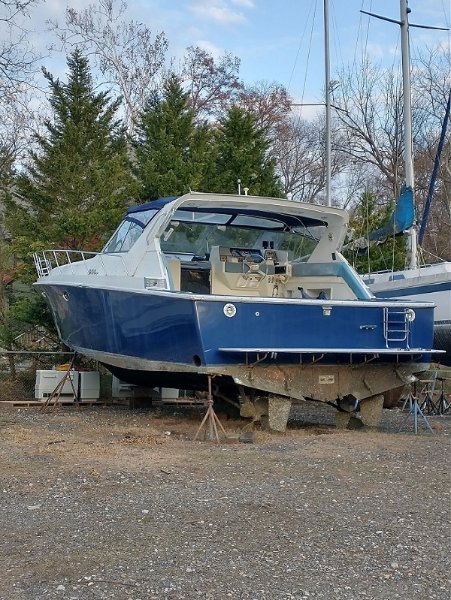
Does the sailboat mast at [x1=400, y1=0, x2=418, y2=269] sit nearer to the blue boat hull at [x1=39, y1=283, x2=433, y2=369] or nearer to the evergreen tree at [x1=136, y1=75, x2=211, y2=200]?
the evergreen tree at [x1=136, y1=75, x2=211, y2=200]

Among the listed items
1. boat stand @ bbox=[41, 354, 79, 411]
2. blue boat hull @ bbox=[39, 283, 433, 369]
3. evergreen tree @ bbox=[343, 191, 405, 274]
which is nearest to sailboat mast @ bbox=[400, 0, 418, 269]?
evergreen tree @ bbox=[343, 191, 405, 274]

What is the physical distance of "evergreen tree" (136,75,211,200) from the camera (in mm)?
18078

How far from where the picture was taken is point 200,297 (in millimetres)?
9555

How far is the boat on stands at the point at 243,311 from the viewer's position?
32.4 ft

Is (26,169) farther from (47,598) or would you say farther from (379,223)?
(47,598)

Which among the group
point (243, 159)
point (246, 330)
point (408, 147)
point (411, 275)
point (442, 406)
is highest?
point (243, 159)

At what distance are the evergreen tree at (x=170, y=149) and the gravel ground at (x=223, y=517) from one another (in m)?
9.15

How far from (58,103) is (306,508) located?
13.1 m

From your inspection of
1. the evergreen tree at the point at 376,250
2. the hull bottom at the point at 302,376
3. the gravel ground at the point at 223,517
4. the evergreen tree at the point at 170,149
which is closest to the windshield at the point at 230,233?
the hull bottom at the point at 302,376

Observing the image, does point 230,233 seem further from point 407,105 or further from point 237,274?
point 407,105

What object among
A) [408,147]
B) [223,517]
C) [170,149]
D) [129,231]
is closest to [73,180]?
[170,149]

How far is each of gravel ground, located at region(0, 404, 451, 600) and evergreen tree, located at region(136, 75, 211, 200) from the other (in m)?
9.15

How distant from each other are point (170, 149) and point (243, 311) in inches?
379

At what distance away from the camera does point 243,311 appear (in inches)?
384
